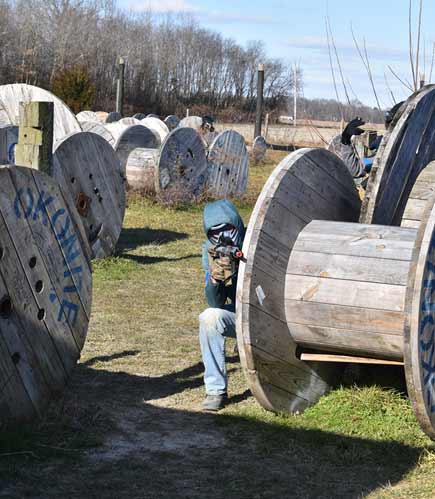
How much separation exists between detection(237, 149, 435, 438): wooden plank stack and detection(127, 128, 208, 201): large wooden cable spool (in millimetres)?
8545

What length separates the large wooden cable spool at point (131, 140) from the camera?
47.7 ft

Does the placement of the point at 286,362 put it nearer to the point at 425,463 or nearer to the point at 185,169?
the point at 425,463

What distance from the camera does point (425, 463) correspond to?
449 centimetres

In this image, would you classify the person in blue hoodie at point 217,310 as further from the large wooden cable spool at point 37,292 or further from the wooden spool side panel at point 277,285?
the large wooden cable spool at point 37,292

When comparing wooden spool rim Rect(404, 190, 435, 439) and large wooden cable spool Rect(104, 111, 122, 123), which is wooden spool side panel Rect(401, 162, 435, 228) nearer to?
wooden spool rim Rect(404, 190, 435, 439)

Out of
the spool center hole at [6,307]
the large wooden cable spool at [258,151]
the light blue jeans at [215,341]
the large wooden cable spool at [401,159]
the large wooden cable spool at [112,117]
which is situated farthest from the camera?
the large wooden cable spool at [112,117]

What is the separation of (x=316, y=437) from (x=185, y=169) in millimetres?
9634

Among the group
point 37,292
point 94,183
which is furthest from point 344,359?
point 94,183

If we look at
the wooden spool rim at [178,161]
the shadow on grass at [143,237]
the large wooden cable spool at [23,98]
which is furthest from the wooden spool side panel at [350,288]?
the wooden spool rim at [178,161]

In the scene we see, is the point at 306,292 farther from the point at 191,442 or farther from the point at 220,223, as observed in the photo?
the point at 191,442

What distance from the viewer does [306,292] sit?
4828 millimetres

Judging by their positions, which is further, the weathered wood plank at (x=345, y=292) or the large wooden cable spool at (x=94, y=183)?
the large wooden cable spool at (x=94, y=183)

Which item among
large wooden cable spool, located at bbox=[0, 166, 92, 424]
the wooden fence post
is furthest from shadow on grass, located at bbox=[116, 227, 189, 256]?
large wooden cable spool, located at bbox=[0, 166, 92, 424]

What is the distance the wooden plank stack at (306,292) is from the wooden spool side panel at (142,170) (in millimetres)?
9092
